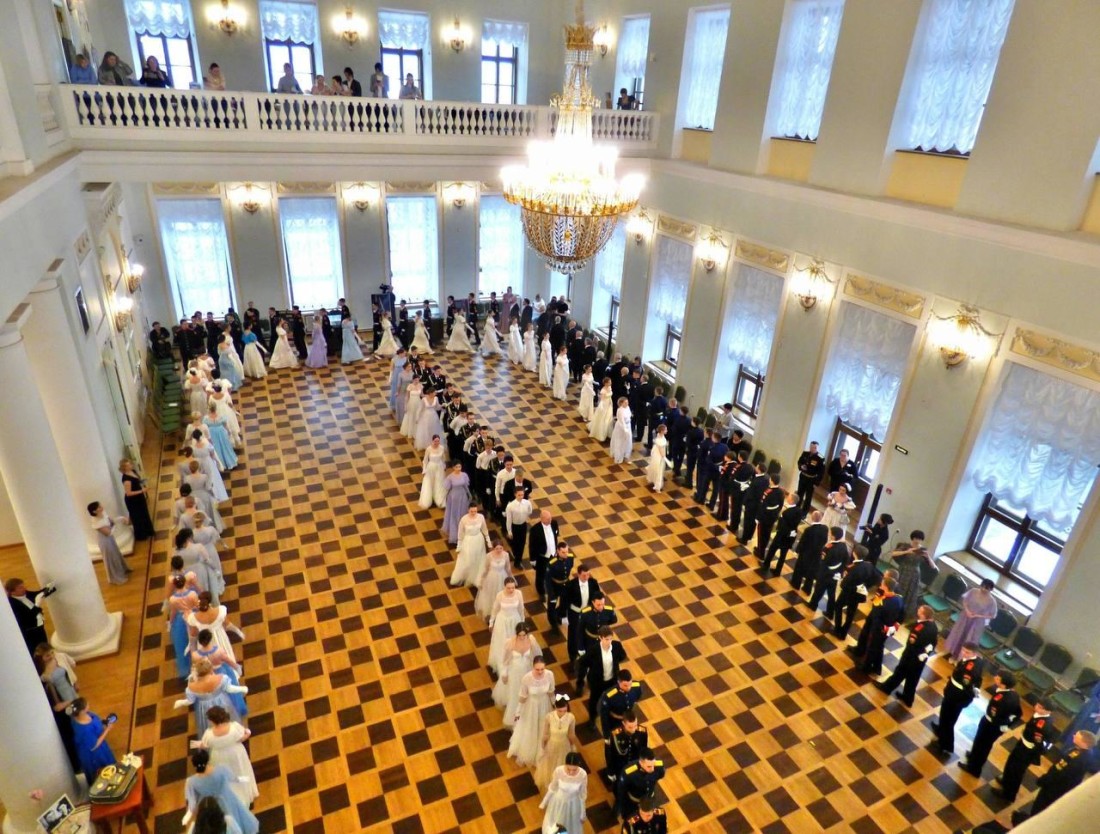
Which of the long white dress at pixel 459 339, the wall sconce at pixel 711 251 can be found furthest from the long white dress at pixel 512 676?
the long white dress at pixel 459 339

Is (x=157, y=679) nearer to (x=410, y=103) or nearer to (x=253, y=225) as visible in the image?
(x=410, y=103)

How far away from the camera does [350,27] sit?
588 inches

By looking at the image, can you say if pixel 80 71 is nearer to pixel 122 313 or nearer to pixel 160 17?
pixel 122 313

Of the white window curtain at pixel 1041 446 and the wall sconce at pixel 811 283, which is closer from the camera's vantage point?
the white window curtain at pixel 1041 446

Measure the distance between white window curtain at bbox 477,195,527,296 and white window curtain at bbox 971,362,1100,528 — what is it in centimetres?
1245

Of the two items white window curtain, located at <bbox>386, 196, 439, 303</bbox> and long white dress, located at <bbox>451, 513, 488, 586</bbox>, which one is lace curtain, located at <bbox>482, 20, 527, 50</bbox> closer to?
white window curtain, located at <bbox>386, 196, 439, 303</bbox>

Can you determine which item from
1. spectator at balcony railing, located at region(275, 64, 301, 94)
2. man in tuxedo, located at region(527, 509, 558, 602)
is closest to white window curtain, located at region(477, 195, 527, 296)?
spectator at balcony railing, located at region(275, 64, 301, 94)

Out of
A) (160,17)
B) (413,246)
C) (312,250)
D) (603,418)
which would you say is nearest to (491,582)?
(603,418)

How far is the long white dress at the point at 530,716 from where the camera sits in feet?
20.5

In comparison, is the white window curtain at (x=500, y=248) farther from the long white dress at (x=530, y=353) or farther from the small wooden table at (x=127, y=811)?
the small wooden table at (x=127, y=811)

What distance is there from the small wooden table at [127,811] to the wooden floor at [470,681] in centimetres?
27

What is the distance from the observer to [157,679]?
735cm

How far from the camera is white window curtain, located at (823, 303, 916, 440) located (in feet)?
29.8

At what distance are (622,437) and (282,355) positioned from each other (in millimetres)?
7928
